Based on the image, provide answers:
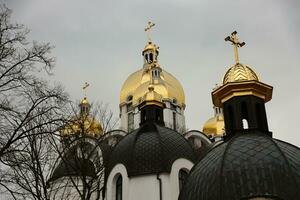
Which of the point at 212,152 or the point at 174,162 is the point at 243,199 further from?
the point at 174,162

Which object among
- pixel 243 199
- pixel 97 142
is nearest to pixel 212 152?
pixel 243 199

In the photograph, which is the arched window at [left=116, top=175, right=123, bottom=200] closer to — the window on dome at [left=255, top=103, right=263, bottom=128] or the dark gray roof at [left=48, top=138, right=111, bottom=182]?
the dark gray roof at [left=48, top=138, right=111, bottom=182]

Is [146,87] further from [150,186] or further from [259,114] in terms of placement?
[259,114]

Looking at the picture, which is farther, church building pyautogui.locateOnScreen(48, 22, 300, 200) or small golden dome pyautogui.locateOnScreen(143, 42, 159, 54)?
small golden dome pyautogui.locateOnScreen(143, 42, 159, 54)

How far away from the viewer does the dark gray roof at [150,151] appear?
16391 millimetres

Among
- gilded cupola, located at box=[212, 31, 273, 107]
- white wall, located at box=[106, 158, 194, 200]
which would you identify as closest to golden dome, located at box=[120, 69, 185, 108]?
white wall, located at box=[106, 158, 194, 200]

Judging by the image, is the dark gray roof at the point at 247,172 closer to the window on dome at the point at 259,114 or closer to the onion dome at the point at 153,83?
the window on dome at the point at 259,114

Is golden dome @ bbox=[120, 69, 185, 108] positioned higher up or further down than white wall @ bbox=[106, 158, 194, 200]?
higher up

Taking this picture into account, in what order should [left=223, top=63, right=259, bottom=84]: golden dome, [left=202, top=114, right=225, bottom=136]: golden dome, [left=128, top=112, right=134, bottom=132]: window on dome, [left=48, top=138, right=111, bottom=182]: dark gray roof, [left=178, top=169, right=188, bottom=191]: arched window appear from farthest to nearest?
[left=202, top=114, right=225, bottom=136]: golden dome, [left=128, top=112, right=134, bottom=132]: window on dome, [left=178, top=169, right=188, bottom=191]: arched window, [left=223, top=63, right=259, bottom=84]: golden dome, [left=48, top=138, right=111, bottom=182]: dark gray roof

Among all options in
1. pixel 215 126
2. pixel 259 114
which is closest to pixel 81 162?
pixel 259 114

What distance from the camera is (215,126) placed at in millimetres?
34594

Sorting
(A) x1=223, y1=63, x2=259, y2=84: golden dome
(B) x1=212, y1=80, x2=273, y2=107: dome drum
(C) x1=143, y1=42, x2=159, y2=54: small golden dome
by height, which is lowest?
(B) x1=212, y1=80, x2=273, y2=107: dome drum

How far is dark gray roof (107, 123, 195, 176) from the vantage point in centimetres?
1639

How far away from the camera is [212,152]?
12602 mm
